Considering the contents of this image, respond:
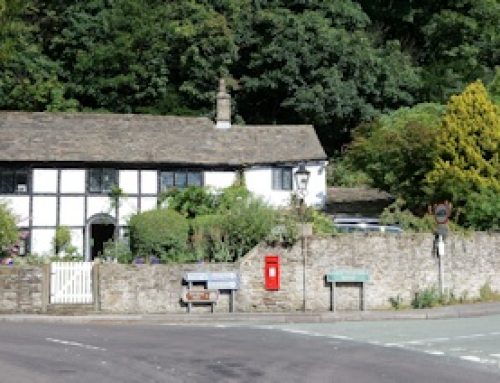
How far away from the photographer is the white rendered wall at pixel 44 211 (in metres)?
34.5

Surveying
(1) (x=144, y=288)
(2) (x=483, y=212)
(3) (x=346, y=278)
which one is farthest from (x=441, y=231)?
(1) (x=144, y=288)

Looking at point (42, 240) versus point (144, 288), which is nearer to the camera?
point (144, 288)

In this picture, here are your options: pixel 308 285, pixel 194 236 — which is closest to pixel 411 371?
pixel 308 285

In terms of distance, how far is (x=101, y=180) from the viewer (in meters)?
35.5

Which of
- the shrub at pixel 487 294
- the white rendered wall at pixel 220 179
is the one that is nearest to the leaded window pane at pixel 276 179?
the white rendered wall at pixel 220 179

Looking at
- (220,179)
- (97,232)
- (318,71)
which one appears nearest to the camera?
(97,232)

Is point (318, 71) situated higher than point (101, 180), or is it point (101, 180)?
point (318, 71)

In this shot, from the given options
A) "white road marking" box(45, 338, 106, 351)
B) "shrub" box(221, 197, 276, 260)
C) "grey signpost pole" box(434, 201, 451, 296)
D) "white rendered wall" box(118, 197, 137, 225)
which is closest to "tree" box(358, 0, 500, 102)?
"white rendered wall" box(118, 197, 137, 225)

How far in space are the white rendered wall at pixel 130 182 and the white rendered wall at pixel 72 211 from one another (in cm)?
189

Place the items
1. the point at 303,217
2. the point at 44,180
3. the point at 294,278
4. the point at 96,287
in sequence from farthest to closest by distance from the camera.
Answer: the point at 44,180 < the point at 303,217 < the point at 294,278 < the point at 96,287

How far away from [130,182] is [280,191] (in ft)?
24.1

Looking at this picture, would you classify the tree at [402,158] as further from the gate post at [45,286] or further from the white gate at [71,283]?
the gate post at [45,286]

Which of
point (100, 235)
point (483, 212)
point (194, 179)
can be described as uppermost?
point (194, 179)

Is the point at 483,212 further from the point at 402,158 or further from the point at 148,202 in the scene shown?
the point at 148,202
